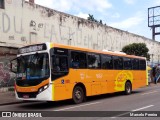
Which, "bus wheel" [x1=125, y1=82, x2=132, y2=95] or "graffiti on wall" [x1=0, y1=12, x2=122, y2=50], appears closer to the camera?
"bus wheel" [x1=125, y1=82, x2=132, y2=95]

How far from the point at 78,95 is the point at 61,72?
1.89 m

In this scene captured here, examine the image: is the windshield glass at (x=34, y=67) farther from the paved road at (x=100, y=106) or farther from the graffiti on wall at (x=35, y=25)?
the graffiti on wall at (x=35, y=25)

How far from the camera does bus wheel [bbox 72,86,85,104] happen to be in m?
15.7

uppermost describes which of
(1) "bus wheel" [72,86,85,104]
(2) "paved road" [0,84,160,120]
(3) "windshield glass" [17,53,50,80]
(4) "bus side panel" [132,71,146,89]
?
(3) "windshield glass" [17,53,50,80]

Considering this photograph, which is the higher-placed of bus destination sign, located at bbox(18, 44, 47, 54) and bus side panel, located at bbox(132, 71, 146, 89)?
bus destination sign, located at bbox(18, 44, 47, 54)

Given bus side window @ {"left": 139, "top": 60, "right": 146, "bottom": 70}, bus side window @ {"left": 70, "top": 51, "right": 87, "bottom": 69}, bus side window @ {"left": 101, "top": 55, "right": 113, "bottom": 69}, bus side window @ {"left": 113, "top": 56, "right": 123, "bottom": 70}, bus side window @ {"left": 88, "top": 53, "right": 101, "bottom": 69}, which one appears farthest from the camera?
bus side window @ {"left": 139, "top": 60, "right": 146, "bottom": 70}

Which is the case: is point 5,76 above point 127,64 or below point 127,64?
below

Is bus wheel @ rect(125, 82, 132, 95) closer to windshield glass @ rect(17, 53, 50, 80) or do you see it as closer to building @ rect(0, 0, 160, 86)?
building @ rect(0, 0, 160, 86)

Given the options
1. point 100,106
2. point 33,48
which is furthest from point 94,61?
point 33,48

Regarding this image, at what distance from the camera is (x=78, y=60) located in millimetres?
16047

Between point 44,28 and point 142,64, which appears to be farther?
point 44,28

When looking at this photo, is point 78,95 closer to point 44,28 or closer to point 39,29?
point 39,29

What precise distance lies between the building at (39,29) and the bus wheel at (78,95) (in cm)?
743

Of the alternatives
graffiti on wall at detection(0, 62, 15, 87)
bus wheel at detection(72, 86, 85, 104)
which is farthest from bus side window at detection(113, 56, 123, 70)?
graffiti on wall at detection(0, 62, 15, 87)
